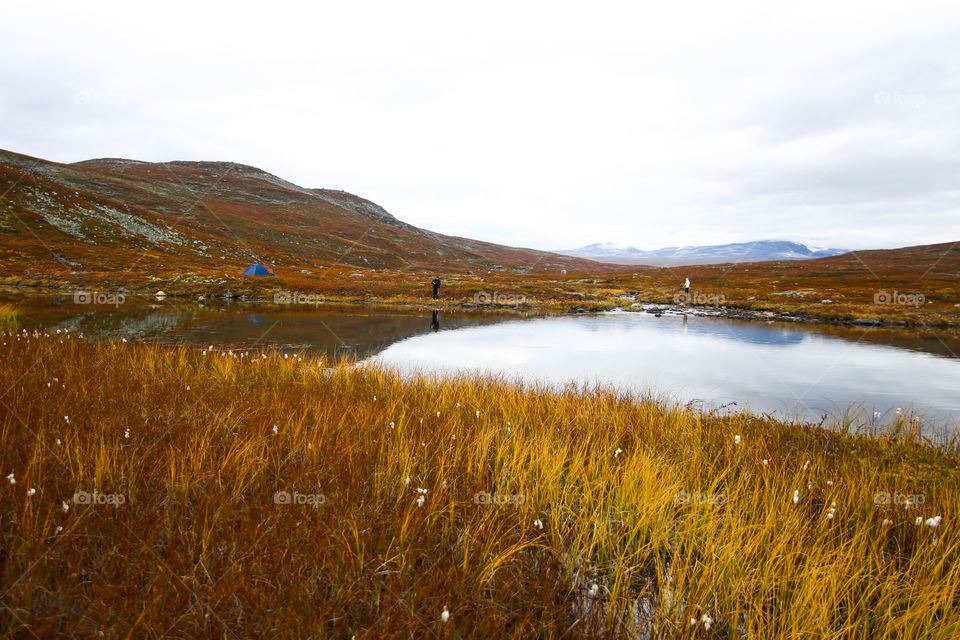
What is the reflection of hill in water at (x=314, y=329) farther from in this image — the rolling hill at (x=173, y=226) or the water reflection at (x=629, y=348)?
the rolling hill at (x=173, y=226)

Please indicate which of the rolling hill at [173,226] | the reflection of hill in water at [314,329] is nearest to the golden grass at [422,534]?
the reflection of hill in water at [314,329]

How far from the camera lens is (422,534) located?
10.5 ft

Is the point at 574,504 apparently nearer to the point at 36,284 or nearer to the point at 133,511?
the point at 133,511

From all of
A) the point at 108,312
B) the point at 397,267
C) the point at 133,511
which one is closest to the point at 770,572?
the point at 133,511

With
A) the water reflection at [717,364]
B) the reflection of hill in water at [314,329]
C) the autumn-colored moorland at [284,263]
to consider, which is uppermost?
the autumn-colored moorland at [284,263]

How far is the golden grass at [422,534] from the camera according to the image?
2.42 m

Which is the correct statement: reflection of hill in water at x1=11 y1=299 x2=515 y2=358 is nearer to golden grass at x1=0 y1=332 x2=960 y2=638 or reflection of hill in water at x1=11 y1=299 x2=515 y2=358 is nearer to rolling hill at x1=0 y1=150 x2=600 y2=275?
golden grass at x1=0 y1=332 x2=960 y2=638

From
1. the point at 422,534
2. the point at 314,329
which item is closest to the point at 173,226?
the point at 314,329

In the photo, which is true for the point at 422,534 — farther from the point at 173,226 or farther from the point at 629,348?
the point at 173,226

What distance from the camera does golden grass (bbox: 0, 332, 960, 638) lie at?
7.93 feet

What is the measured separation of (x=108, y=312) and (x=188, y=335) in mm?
11060

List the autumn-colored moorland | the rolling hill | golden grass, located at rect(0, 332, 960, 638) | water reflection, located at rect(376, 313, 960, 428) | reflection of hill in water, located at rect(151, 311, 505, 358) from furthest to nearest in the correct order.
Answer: the rolling hill < the autumn-colored moorland < reflection of hill in water, located at rect(151, 311, 505, 358) < water reflection, located at rect(376, 313, 960, 428) < golden grass, located at rect(0, 332, 960, 638)

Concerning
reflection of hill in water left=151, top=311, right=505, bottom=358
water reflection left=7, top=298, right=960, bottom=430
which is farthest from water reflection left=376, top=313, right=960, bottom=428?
reflection of hill in water left=151, top=311, right=505, bottom=358

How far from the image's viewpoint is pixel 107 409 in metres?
5.11
